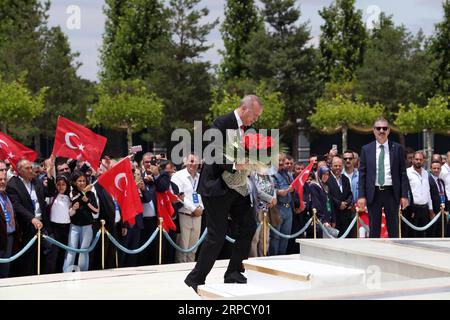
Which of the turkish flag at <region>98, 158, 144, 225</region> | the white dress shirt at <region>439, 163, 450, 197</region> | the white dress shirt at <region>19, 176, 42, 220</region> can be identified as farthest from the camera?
the white dress shirt at <region>439, 163, 450, 197</region>

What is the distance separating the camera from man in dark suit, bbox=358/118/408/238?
11.5 m

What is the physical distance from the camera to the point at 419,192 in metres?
15.2

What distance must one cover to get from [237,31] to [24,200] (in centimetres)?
4744

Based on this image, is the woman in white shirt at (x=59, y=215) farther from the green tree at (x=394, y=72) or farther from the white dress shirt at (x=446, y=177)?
the green tree at (x=394, y=72)

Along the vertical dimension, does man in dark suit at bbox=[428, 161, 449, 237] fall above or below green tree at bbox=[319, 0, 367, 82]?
below

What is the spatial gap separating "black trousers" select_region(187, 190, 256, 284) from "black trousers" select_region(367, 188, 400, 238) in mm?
3273

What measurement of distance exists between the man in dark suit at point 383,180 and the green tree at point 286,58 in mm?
42445

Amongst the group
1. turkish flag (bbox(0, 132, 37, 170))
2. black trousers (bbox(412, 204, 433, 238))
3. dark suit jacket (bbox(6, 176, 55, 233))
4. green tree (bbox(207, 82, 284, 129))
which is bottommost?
black trousers (bbox(412, 204, 433, 238))

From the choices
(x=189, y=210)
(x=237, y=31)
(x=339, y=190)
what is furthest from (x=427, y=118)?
(x=189, y=210)

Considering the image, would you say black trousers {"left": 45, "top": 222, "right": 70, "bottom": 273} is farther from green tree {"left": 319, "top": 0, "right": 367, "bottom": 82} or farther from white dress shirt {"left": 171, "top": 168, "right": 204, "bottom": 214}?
green tree {"left": 319, "top": 0, "right": 367, "bottom": 82}

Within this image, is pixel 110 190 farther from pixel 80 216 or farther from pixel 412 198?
pixel 412 198

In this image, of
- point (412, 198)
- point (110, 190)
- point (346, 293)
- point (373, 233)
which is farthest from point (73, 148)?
point (346, 293)

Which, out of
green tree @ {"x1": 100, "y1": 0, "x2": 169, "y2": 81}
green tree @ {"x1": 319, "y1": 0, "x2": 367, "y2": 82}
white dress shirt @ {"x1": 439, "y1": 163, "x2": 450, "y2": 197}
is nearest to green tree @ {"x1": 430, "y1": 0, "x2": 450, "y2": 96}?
green tree @ {"x1": 319, "y1": 0, "x2": 367, "y2": 82}

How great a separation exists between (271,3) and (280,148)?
153 feet
